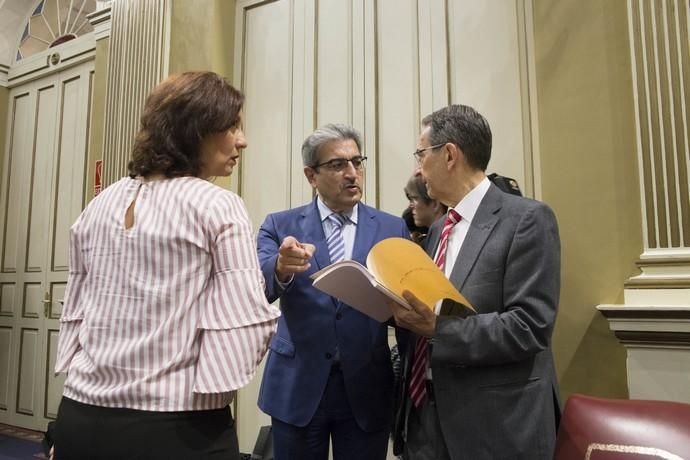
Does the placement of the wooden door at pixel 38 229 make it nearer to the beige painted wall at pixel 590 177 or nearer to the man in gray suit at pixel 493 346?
the beige painted wall at pixel 590 177

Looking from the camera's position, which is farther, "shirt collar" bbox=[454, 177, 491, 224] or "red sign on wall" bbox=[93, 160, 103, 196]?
"red sign on wall" bbox=[93, 160, 103, 196]

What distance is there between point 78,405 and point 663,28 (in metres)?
2.37

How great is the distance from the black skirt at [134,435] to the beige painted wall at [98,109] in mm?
3667

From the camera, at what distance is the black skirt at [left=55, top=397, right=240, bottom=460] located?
99 centimetres

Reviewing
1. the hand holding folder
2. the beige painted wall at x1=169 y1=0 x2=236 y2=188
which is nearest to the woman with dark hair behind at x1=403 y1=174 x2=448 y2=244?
the hand holding folder

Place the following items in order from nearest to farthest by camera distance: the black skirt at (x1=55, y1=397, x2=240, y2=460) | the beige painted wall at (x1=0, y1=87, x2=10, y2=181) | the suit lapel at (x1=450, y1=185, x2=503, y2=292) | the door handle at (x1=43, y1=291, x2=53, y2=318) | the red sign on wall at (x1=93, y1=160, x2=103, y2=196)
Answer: the black skirt at (x1=55, y1=397, x2=240, y2=460)
the suit lapel at (x1=450, y1=185, x2=503, y2=292)
the red sign on wall at (x1=93, y1=160, x2=103, y2=196)
the door handle at (x1=43, y1=291, x2=53, y2=318)
the beige painted wall at (x1=0, y1=87, x2=10, y2=181)

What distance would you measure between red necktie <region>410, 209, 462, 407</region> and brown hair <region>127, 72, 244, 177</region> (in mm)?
669

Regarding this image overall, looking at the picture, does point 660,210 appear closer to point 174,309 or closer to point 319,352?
point 319,352

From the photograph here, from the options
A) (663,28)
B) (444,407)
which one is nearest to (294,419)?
(444,407)

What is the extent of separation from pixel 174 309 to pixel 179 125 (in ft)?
1.23

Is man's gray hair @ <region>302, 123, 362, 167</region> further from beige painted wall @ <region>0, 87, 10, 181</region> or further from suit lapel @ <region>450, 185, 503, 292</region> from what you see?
beige painted wall @ <region>0, 87, 10, 181</region>

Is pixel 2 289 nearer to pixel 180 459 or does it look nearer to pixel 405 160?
pixel 405 160

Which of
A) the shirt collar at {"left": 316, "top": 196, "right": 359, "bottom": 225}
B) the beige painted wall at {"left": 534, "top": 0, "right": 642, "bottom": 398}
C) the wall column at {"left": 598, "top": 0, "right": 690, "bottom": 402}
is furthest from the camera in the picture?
the beige painted wall at {"left": 534, "top": 0, "right": 642, "bottom": 398}

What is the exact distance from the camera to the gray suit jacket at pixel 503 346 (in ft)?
4.27
